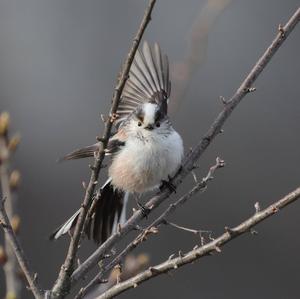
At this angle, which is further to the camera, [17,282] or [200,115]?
[200,115]

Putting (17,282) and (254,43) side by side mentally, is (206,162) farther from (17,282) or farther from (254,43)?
(17,282)

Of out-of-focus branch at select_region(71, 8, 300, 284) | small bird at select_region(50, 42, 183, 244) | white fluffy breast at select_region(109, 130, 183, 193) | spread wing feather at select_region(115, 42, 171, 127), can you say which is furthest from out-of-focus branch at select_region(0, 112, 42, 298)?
spread wing feather at select_region(115, 42, 171, 127)

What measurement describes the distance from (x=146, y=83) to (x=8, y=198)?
1.45m

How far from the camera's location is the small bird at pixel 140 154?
3119 millimetres

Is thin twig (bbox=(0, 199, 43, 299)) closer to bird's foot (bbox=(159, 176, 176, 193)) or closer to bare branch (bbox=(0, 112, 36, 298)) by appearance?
bare branch (bbox=(0, 112, 36, 298))

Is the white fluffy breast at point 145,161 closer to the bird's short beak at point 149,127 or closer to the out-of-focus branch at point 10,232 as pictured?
the bird's short beak at point 149,127

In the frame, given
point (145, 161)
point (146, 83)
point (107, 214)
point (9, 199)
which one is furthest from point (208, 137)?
point (146, 83)

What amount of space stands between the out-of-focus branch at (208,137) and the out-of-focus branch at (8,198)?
183mm

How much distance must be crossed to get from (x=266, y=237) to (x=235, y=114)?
4.11 feet

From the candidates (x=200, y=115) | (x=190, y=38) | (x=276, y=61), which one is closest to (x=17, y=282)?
(x=190, y=38)

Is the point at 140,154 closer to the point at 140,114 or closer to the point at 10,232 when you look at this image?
the point at 140,114

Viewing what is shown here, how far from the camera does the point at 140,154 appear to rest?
3.18m

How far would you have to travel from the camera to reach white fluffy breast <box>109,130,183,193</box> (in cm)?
308

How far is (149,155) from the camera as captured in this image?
315 cm
